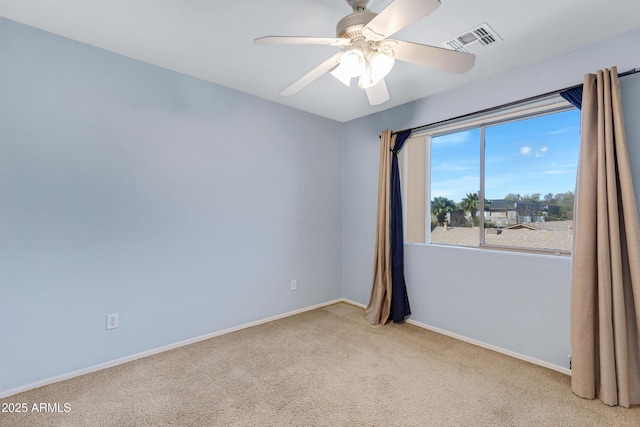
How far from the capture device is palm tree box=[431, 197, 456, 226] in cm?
311

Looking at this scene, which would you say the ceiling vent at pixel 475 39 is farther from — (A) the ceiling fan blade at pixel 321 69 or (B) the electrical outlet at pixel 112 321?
(B) the electrical outlet at pixel 112 321

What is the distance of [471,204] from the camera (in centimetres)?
293

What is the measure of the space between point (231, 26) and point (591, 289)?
295 cm

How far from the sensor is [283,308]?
3439 millimetres

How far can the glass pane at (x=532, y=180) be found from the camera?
93.6 inches

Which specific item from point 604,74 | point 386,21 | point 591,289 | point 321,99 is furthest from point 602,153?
point 321,99

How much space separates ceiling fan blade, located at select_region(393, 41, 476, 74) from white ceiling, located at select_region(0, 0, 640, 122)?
0.36m

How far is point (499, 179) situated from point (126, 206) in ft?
10.6

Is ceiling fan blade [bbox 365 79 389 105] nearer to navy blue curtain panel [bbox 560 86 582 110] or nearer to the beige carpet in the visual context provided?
navy blue curtain panel [bbox 560 86 582 110]

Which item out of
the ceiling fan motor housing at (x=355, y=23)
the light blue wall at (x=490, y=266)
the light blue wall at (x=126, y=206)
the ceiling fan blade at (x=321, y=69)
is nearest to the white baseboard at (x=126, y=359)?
the light blue wall at (x=126, y=206)

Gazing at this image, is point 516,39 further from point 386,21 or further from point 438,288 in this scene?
point 438,288

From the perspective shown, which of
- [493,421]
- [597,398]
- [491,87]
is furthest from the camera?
[491,87]

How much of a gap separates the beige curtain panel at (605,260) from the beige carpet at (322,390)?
20 cm

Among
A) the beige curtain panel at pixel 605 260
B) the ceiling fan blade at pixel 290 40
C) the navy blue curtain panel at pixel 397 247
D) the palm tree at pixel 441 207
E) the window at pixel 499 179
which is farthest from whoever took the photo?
the navy blue curtain panel at pixel 397 247
